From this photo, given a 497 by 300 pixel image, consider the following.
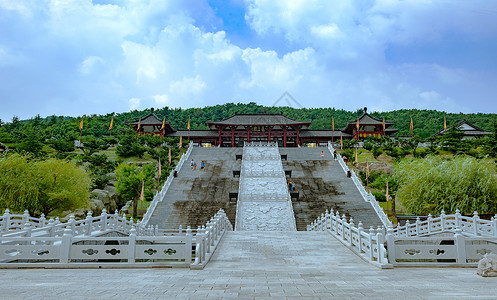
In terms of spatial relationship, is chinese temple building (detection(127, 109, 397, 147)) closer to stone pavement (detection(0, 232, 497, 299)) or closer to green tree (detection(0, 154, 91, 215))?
green tree (detection(0, 154, 91, 215))

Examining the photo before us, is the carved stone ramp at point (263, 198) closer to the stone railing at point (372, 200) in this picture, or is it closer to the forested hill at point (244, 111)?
the stone railing at point (372, 200)

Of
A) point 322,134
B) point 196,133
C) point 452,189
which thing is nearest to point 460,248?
point 452,189

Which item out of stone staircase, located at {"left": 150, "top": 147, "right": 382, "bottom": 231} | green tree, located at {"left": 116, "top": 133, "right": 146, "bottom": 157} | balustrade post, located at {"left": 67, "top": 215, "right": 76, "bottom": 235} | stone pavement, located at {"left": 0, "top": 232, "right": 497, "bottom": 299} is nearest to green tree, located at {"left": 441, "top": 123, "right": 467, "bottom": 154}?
stone staircase, located at {"left": 150, "top": 147, "right": 382, "bottom": 231}

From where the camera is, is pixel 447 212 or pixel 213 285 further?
pixel 447 212

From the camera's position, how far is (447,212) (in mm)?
16609

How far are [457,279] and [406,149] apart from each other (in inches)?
1231

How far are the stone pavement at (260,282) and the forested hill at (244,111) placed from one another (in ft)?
150

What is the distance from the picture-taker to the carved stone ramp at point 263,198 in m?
18.2

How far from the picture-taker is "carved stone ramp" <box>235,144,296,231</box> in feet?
59.7

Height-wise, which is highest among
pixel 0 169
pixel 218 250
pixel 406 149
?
pixel 406 149

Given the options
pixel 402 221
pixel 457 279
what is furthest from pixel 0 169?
pixel 402 221

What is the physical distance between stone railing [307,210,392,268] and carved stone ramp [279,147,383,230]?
4.36 metres

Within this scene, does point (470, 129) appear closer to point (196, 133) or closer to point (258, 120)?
point (258, 120)

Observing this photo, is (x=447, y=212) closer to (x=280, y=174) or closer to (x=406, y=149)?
(x=280, y=174)
